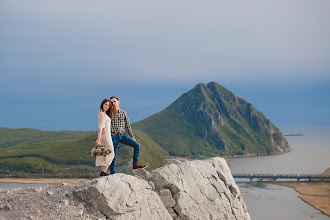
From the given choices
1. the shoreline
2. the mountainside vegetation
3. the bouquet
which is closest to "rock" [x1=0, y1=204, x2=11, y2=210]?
the bouquet

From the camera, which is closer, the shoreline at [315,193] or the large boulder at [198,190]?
the large boulder at [198,190]

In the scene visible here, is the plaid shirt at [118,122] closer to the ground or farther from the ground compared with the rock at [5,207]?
farther from the ground

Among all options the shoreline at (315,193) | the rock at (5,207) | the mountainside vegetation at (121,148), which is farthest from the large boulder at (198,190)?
the mountainside vegetation at (121,148)

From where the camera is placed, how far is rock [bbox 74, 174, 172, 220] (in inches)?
308

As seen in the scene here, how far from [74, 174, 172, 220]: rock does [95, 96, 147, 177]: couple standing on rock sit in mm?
1264

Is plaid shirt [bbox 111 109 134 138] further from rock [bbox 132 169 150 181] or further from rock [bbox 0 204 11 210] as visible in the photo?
rock [bbox 0 204 11 210]

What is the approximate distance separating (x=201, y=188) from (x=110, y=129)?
3.35m

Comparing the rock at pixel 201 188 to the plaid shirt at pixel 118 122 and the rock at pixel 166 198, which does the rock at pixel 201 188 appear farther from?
the plaid shirt at pixel 118 122

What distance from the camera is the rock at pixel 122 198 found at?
25.7 ft

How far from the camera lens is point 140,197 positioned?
334 inches

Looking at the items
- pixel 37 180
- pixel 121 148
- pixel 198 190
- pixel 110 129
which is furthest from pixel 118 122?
pixel 121 148

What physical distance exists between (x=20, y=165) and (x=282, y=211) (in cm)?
7891

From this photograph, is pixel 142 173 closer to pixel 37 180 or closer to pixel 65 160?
pixel 37 180

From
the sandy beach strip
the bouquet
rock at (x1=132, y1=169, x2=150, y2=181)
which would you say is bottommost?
the sandy beach strip
